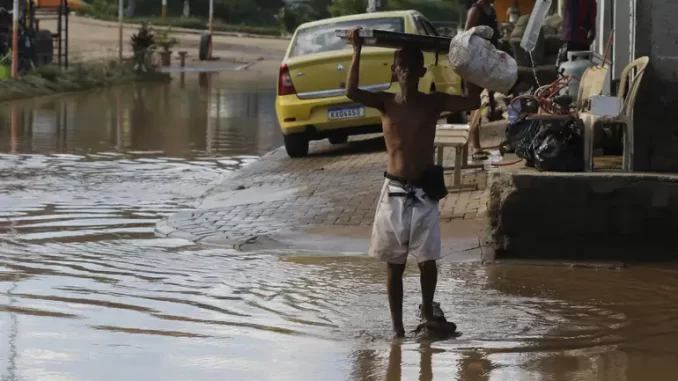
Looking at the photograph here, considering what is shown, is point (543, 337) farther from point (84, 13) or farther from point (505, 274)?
point (84, 13)

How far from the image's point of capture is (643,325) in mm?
6867

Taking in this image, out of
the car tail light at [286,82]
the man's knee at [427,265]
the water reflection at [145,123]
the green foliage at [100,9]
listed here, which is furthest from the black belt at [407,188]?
the green foliage at [100,9]

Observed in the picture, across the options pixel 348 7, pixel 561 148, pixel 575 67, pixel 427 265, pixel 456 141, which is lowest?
pixel 427 265

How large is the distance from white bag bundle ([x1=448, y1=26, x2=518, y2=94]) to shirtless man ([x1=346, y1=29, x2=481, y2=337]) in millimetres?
147

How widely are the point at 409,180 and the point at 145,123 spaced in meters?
14.5

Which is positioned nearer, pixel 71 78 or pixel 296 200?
pixel 296 200

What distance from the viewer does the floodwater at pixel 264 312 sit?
5.96m

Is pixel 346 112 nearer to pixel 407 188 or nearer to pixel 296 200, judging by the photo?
pixel 296 200

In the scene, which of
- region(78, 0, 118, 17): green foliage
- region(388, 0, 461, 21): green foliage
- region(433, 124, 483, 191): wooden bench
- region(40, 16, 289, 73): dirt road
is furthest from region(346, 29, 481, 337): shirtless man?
region(388, 0, 461, 21): green foliage

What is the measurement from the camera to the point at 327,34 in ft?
50.4

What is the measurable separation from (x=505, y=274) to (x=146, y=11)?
235 feet

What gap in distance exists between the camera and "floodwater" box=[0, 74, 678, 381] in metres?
5.96

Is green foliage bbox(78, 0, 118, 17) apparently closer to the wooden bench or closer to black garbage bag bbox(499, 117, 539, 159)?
the wooden bench

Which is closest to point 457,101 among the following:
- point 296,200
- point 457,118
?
point 296,200
